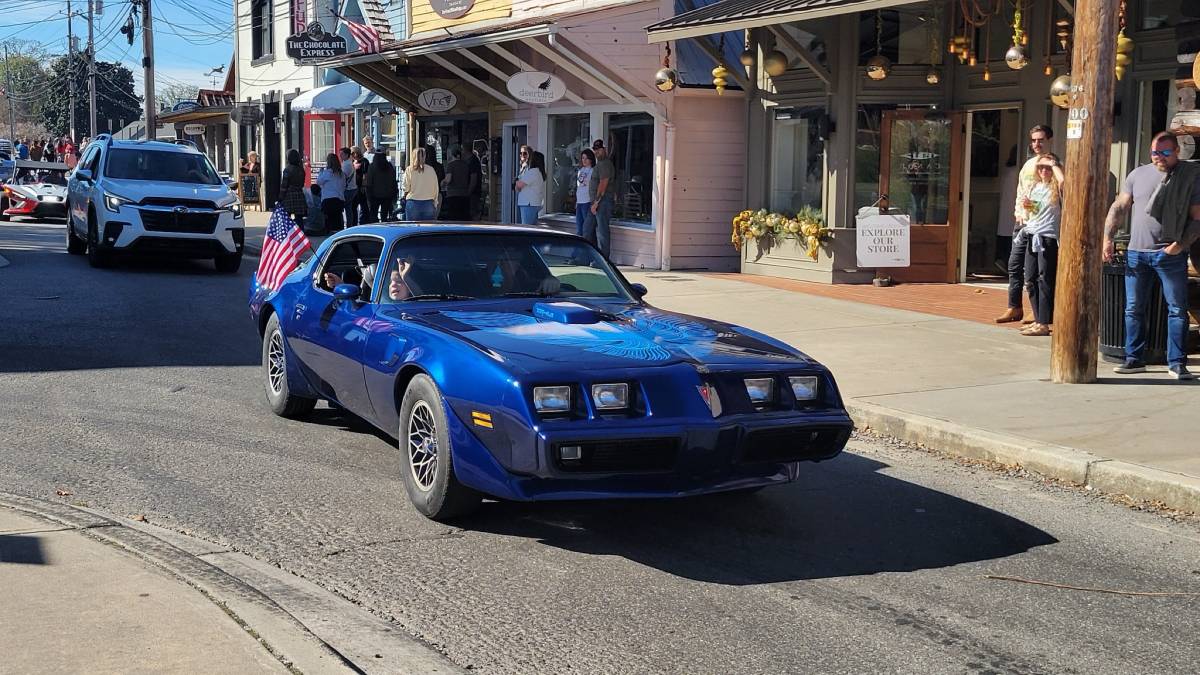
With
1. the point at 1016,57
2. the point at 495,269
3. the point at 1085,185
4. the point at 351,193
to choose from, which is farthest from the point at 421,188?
the point at 495,269

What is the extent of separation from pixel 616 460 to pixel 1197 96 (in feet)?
30.7

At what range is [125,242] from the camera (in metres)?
17.7

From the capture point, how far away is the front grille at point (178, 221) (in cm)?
1778

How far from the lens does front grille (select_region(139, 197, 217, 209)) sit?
17797mm

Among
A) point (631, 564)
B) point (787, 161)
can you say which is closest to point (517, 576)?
point (631, 564)

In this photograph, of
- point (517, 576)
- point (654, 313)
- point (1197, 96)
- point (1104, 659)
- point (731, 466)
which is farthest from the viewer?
point (1197, 96)

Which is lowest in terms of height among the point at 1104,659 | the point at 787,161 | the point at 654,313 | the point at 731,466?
the point at 1104,659

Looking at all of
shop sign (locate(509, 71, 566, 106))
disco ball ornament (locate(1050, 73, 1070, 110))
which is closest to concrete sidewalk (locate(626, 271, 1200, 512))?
disco ball ornament (locate(1050, 73, 1070, 110))

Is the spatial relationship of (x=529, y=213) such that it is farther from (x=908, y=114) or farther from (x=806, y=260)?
(x=908, y=114)

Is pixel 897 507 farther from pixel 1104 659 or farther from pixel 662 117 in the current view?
pixel 662 117

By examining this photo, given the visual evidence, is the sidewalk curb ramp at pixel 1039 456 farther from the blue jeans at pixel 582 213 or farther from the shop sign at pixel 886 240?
the blue jeans at pixel 582 213

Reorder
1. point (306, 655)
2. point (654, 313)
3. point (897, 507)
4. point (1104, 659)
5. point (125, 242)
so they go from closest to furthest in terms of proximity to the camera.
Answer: point (306, 655)
point (1104, 659)
point (897, 507)
point (654, 313)
point (125, 242)

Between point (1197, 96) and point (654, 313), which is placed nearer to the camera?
point (654, 313)

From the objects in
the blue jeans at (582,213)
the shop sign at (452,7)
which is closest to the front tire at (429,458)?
the blue jeans at (582,213)
